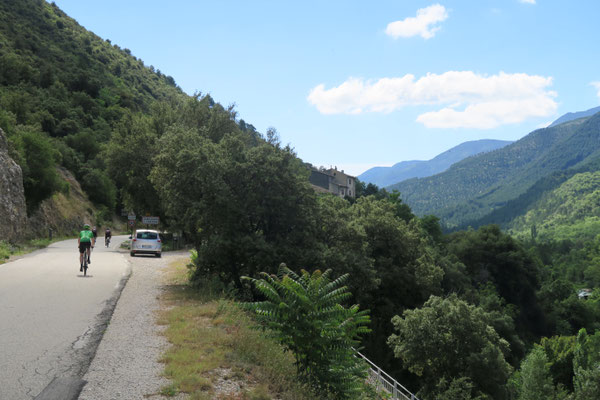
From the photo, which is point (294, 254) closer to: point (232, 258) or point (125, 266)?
point (232, 258)

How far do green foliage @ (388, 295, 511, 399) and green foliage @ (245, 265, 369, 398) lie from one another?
74.5 ft

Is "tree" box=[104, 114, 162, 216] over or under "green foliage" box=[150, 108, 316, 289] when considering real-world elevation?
over

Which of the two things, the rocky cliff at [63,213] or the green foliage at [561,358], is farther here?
the green foliage at [561,358]

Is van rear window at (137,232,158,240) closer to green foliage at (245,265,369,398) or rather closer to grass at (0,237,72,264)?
grass at (0,237,72,264)

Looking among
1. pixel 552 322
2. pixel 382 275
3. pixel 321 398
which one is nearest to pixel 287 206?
pixel 321 398

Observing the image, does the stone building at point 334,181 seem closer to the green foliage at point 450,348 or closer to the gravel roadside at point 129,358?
the green foliage at point 450,348

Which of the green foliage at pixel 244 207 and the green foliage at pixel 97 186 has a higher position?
the green foliage at pixel 97 186

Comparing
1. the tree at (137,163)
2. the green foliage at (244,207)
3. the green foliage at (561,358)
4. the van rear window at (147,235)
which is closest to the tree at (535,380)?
the green foliage at (561,358)

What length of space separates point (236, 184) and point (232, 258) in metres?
2.75

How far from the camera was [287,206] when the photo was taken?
17.8 meters

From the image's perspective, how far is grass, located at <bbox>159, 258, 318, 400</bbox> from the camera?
6.21m

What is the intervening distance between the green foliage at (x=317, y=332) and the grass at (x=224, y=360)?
33 centimetres

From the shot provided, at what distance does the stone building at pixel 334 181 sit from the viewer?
11457cm

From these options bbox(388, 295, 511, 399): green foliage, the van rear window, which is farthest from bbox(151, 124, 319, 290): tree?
bbox(388, 295, 511, 399): green foliage
